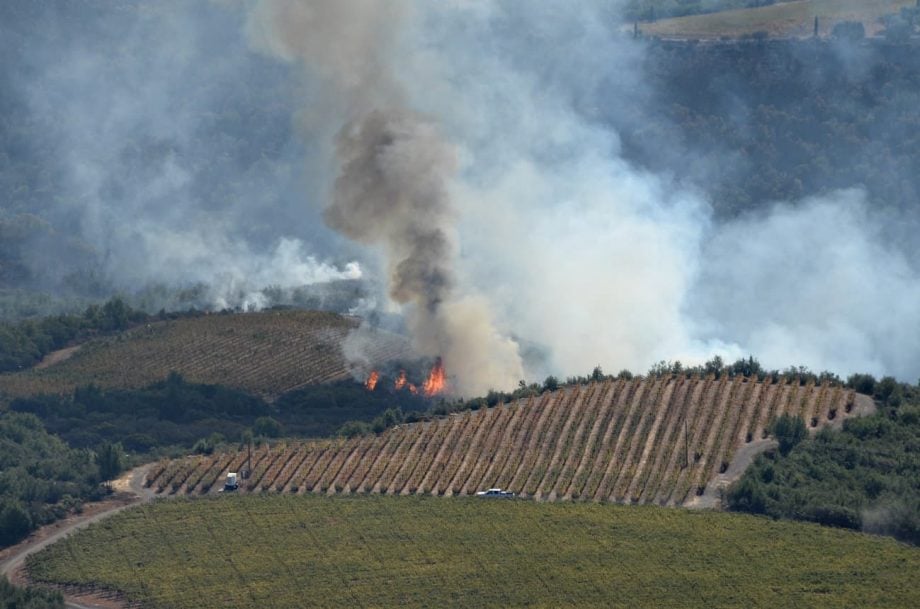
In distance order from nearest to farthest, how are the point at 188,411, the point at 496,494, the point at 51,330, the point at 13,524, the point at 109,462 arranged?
the point at 496,494, the point at 13,524, the point at 109,462, the point at 188,411, the point at 51,330

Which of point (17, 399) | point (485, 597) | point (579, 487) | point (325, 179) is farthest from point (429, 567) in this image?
point (325, 179)

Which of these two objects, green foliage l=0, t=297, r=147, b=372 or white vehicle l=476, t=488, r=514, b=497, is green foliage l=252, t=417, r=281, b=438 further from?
green foliage l=0, t=297, r=147, b=372

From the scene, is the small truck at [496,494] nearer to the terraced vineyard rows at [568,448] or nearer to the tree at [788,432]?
the terraced vineyard rows at [568,448]

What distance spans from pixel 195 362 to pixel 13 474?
104 feet

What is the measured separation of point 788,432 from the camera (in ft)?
411

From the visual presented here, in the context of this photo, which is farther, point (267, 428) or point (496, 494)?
point (267, 428)

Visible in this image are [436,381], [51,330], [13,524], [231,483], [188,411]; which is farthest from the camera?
[51,330]

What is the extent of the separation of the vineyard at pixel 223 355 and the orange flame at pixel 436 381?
25.7 feet

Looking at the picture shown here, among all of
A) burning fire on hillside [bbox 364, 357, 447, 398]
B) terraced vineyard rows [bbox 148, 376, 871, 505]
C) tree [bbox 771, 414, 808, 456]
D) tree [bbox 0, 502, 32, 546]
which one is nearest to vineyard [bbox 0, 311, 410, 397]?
burning fire on hillside [bbox 364, 357, 447, 398]

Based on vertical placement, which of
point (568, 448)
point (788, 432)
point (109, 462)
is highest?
point (788, 432)

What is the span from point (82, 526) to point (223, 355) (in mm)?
44270

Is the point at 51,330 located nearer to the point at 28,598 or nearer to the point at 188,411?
the point at 188,411

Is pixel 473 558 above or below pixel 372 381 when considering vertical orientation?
below

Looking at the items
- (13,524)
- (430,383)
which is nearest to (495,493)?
(13,524)
